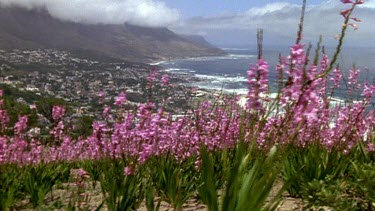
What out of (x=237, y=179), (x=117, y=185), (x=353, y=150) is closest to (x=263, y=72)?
(x=237, y=179)

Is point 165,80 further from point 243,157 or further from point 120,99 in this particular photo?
point 243,157

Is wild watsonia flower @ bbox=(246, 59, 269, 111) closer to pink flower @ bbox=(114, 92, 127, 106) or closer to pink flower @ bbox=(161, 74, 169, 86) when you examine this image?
pink flower @ bbox=(114, 92, 127, 106)

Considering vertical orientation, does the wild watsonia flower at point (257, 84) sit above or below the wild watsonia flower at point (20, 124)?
above

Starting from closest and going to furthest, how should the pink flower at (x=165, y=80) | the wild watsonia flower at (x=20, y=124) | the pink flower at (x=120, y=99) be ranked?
the pink flower at (x=120, y=99)
the pink flower at (x=165, y=80)
the wild watsonia flower at (x=20, y=124)

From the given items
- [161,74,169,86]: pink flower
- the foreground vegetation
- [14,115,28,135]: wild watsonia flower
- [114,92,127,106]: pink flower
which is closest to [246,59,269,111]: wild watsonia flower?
the foreground vegetation

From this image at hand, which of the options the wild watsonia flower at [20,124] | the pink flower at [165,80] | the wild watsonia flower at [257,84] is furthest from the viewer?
the wild watsonia flower at [20,124]

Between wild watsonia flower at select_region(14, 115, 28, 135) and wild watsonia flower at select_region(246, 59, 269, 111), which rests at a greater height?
wild watsonia flower at select_region(246, 59, 269, 111)

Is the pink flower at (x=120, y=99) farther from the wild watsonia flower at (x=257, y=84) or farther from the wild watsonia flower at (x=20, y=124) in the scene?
the wild watsonia flower at (x=20, y=124)

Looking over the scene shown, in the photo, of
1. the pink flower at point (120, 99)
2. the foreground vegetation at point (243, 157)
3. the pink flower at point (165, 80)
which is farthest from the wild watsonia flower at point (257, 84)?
the pink flower at point (165, 80)

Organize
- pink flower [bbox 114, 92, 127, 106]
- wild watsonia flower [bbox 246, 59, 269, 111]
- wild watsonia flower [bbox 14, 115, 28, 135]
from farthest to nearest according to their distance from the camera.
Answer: wild watsonia flower [bbox 14, 115, 28, 135] < pink flower [bbox 114, 92, 127, 106] < wild watsonia flower [bbox 246, 59, 269, 111]
